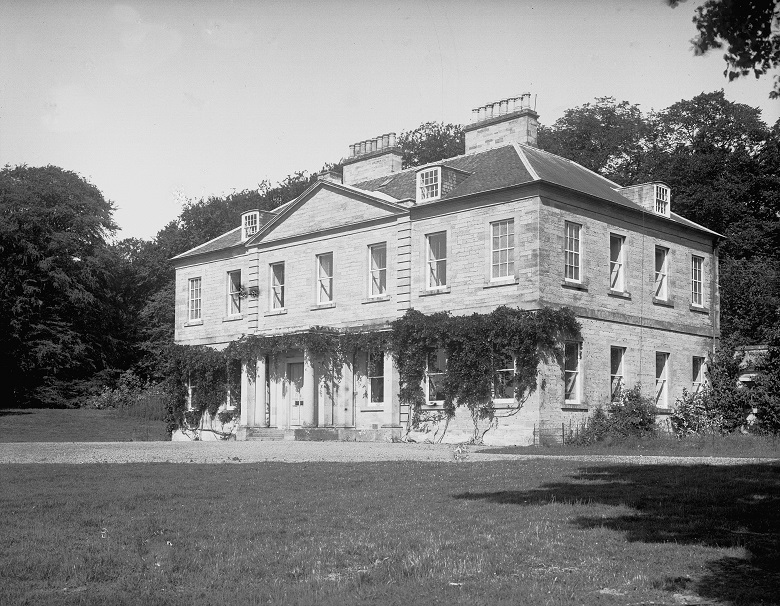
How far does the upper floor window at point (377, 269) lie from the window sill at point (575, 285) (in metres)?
6.42

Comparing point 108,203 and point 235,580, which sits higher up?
point 108,203

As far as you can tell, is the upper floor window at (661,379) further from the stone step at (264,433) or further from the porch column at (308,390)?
the stone step at (264,433)

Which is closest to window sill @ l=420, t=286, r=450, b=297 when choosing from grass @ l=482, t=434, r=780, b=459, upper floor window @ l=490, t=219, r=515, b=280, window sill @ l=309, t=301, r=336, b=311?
upper floor window @ l=490, t=219, r=515, b=280

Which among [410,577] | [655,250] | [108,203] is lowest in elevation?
[410,577]

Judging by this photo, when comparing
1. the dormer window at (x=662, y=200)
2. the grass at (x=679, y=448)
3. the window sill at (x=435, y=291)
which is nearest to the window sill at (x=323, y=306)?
the window sill at (x=435, y=291)

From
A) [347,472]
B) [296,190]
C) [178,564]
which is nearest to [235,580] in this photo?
[178,564]

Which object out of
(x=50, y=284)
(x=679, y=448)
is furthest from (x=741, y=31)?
(x=50, y=284)

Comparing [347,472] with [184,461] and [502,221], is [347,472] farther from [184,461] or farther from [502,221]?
[502,221]

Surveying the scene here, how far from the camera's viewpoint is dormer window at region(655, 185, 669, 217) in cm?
3394

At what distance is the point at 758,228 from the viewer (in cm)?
4466

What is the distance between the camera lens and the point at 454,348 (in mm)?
29812

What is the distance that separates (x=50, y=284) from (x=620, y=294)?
36.3 meters

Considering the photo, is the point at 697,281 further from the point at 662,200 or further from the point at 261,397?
the point at 261,397

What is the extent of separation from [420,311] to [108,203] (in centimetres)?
3611
